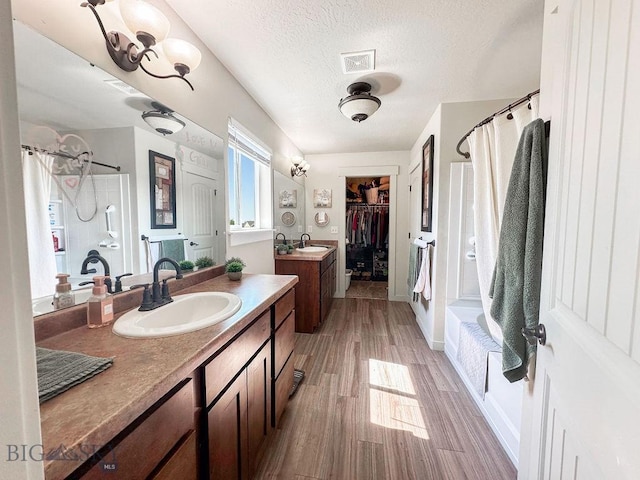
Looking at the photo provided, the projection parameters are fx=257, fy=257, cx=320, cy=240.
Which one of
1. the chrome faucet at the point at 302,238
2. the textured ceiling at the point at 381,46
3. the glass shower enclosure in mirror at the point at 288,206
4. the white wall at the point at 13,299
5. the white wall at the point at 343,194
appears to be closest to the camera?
the white wall at the point at 13,299

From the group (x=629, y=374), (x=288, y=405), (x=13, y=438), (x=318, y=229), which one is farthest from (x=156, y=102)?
(x=318, y=229)

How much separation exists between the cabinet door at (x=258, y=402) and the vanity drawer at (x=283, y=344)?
9 cm

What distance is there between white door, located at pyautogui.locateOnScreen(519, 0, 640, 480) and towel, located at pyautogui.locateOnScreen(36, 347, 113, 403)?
1102mm

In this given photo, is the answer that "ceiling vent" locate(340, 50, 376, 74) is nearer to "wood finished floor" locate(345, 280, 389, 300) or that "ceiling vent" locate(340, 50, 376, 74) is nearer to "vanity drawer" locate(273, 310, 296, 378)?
"vanity drawer" locate(273, 310, 296, 378)

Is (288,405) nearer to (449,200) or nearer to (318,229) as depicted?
(449,200)

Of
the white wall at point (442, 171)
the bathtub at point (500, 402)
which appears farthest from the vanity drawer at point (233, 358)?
the white wall at point (442, 171)

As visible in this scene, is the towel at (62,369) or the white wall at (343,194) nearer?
the towel at (62,369)

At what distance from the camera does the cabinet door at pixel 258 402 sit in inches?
45.0

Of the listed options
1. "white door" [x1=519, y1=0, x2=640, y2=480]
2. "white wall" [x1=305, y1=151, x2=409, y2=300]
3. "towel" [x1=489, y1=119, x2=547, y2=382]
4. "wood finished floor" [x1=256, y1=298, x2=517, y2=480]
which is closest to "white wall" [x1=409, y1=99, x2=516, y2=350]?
"wood finished floor" [x1=256, y1=298, x2=517, y2=480]

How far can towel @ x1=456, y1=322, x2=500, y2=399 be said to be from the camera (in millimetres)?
1667

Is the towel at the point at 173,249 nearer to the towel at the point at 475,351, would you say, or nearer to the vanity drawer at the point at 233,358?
the vanity drawer at the point at 233,358

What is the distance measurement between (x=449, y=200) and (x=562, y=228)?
1.77 meters

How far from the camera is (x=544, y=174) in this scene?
907 mm

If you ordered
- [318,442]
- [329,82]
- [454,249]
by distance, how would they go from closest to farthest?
[318,442], [329,82], [454,249]
